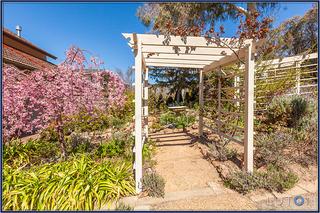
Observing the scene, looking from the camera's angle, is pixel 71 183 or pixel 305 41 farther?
pixel 305 41

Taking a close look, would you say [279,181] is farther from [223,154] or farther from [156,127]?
[156,127]

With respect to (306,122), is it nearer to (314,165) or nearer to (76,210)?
(314,165)

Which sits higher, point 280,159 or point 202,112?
point 202,112

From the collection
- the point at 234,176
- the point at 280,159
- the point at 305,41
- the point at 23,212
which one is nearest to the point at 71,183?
the point at 23,212

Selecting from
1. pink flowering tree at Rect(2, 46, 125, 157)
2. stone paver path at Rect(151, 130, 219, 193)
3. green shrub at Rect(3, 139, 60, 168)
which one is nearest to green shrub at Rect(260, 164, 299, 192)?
stone paver path at Rect(151, 130, 219, 193)

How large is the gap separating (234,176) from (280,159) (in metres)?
0.91

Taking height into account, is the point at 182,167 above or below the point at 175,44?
below

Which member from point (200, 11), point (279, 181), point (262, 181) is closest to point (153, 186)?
point (262, 181)

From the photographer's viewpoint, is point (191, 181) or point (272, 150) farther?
point (272, 150)

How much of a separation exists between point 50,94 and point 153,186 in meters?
2.09

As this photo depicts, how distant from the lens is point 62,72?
2799mm

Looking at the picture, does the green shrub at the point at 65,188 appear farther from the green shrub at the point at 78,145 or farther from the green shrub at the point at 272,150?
the green shrub at the point at 272,150

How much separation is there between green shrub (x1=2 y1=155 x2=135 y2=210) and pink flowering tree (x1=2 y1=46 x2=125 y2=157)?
0.83 metres

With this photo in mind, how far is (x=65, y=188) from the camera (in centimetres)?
214
